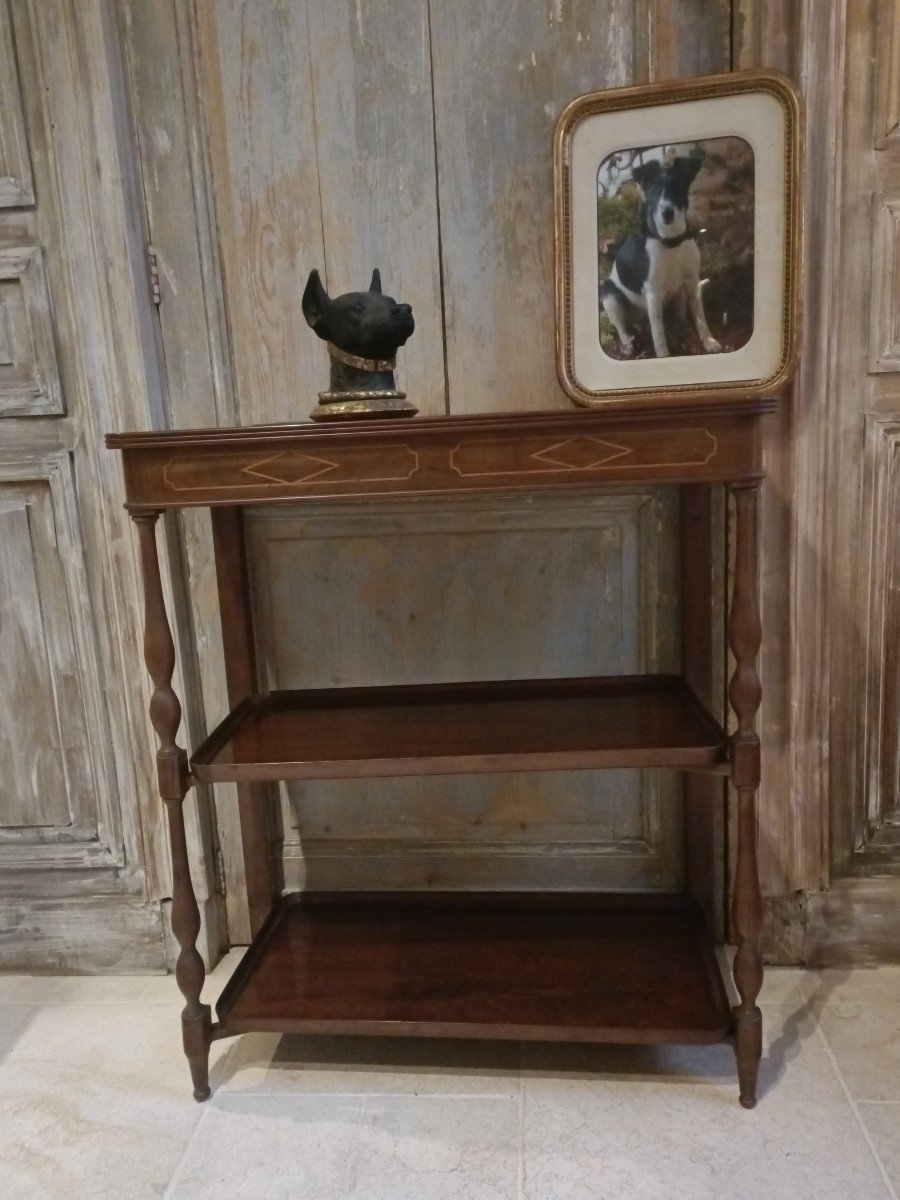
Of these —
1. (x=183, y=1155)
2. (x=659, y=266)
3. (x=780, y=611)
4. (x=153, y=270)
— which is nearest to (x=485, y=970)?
(x=183, y=1155)

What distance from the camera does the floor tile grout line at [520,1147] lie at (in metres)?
1.15

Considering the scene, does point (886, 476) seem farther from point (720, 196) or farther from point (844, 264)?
point (720, 196)

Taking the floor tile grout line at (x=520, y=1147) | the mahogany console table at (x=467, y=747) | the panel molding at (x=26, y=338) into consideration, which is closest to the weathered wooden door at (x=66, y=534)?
the panel molding at (x=26, y=338)

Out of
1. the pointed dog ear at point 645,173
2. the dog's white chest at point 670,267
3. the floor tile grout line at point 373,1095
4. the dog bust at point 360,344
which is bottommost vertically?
the floor tile grout line at point 373,1095

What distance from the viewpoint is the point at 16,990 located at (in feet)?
5.46

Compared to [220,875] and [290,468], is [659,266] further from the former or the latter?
[220,875]

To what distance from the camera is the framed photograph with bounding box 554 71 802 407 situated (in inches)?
53.4

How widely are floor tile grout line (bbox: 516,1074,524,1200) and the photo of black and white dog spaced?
1.17 m

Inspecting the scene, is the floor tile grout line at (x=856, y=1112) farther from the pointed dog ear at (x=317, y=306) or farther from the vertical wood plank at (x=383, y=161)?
the pointed dog ear at (x=317, y=306)

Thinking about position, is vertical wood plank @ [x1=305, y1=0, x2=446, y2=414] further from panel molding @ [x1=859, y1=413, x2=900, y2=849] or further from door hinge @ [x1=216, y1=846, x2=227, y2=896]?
door hinge @ [x1=216, y1=846, x2=227, y2=896]

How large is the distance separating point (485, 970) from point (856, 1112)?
57 cm

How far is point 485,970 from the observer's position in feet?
4.72

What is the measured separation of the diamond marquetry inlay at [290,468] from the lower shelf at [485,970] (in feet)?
2.71

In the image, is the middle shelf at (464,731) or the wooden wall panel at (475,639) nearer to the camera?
the middle shelf at (464,731)
